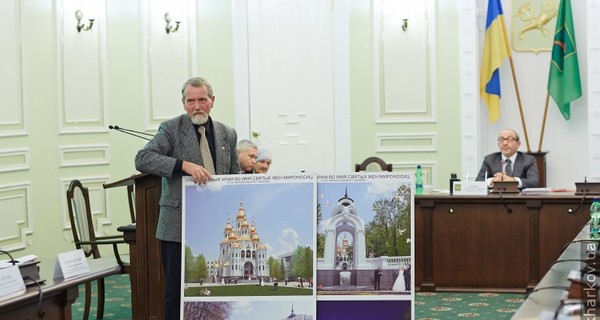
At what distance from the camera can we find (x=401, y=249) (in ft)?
14.7

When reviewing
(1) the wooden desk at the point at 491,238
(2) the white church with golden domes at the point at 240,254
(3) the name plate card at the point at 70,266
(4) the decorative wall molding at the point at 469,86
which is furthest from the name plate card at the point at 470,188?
(3) the name plate card at the point at 70,266

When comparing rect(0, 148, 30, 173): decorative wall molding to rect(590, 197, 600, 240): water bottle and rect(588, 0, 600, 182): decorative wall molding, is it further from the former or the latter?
rect(590, 197, 600, 240): water bottle

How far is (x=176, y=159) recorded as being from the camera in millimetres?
4758

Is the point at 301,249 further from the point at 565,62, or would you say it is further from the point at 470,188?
the point at 565,62

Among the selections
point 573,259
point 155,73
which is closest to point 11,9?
point 155,73

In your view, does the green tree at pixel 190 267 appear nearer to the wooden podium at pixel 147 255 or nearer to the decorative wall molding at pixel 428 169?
the wooden podium at pixel 147 255

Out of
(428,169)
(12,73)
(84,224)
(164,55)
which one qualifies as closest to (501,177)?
(428,169)

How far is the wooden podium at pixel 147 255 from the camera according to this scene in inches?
220

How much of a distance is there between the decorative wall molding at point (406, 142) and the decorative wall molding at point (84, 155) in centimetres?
258

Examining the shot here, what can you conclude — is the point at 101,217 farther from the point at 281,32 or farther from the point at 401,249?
the point at 401,249

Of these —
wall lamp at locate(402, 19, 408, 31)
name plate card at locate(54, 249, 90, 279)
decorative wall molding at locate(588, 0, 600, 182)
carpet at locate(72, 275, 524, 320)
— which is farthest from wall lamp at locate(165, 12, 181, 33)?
name plate card at locate(54, 249, 90, 279)

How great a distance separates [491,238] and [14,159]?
4.00m

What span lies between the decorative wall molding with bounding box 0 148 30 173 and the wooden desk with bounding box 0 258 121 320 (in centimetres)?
413

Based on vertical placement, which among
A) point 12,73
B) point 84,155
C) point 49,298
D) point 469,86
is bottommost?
point 49,298
